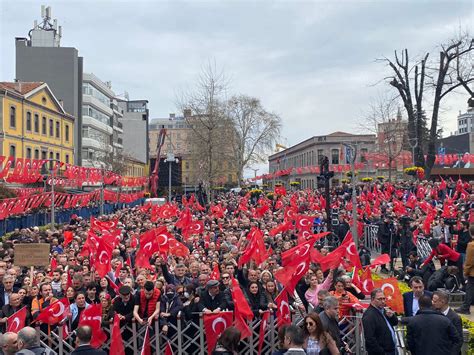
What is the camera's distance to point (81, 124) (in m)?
62.9

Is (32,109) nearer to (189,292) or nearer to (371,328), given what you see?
(189,292)

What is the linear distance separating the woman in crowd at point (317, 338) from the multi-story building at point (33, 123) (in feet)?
133

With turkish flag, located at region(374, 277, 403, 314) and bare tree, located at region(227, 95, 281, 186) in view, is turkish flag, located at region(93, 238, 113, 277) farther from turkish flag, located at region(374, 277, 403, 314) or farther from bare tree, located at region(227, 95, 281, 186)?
bare tree, located at region(227, 95, 281, 186)

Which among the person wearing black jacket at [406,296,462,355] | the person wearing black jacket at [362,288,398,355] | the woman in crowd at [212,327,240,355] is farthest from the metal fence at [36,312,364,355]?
the woman in crowd at [212,327,240,355]

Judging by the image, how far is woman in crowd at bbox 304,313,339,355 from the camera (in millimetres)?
5695

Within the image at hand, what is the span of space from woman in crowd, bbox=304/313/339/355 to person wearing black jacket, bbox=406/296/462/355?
117 centimetres

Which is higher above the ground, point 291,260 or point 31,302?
point 291,260

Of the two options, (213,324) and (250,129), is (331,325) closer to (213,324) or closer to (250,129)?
(213,324)

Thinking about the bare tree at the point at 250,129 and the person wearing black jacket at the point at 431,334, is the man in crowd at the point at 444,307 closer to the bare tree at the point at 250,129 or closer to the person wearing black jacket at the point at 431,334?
the person wearing black jacket at the point at 431,334

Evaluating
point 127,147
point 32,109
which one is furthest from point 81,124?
point 127,147

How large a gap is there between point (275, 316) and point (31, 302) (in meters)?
3.85

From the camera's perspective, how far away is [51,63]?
58.0 metres

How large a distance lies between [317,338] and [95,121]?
2490 inches

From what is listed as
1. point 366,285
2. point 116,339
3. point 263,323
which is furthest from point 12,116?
point 366,285
